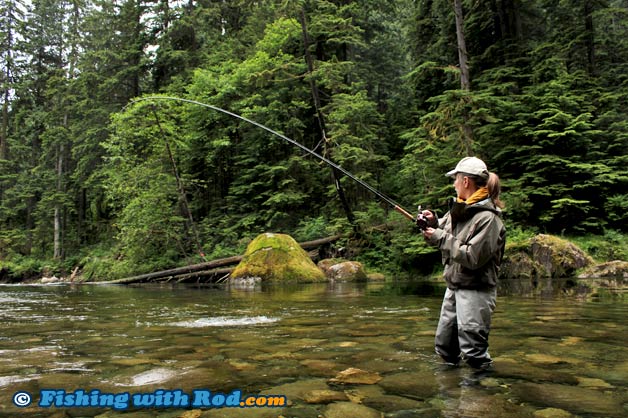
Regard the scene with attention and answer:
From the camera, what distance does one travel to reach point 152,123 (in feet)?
63.3

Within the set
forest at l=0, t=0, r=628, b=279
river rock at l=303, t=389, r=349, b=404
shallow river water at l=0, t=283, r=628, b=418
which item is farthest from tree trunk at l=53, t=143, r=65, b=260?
river rock at l=303, t=389, r=349, b=404

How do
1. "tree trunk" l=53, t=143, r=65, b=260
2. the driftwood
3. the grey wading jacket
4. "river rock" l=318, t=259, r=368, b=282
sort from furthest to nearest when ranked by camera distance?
"tree trunk" l=53, t=143, r=65, b=260
the driftwood
"river rock" l=318, t=259, r=368, b=282
the grey wading jacket

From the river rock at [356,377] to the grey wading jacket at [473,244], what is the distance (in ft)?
2.77

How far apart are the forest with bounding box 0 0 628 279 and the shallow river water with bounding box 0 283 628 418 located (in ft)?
15.6

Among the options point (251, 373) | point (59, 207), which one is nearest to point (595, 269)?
point (251, 373)

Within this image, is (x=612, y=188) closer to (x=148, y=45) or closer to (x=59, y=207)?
(x=148, y=45)

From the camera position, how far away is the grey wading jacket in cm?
279

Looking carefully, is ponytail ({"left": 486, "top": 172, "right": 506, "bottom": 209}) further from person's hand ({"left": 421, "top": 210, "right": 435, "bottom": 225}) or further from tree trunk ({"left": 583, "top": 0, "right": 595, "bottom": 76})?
tree trunk ({"left": 583, "top": 0, "right": 595, "bottom": 76})

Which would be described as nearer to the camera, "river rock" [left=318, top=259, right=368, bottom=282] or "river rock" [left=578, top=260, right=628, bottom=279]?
"river rock" [left=578, top=260, right=628, bottom=279]

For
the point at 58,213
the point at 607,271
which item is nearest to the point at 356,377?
the point at 607,271

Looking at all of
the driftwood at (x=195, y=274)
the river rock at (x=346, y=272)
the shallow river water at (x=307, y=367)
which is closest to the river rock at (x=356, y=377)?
the shallow river water at (x=307, y=367)

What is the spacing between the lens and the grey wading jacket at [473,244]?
9.14 ft

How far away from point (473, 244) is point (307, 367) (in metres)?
1.42

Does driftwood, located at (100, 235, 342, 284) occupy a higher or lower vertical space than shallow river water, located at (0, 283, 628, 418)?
lower
